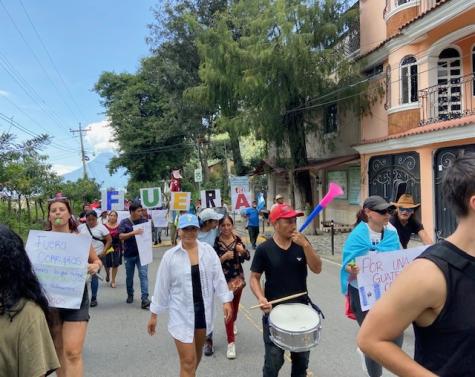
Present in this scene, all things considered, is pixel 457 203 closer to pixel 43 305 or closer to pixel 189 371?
pixel 43 305

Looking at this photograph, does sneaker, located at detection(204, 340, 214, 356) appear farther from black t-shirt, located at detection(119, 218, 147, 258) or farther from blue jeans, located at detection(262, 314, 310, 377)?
black t-shirt, located at detection(119, 218, 147, 258)

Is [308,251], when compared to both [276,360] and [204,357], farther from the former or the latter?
[204,357]

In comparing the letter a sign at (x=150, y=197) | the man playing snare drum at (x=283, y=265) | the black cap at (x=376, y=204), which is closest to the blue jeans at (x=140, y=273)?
the man playing snare drum at (x=283, y=265)

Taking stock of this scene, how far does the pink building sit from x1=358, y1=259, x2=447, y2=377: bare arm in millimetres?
12051

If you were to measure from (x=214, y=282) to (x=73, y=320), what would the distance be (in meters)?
1.25

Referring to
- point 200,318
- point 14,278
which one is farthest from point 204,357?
point 14,278

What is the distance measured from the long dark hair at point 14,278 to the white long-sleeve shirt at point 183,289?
1854 millimetres

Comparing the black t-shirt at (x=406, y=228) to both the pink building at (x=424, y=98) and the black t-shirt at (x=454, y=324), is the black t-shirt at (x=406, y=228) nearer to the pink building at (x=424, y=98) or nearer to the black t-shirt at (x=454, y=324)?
the black t-shirt at (x=454, y=324)

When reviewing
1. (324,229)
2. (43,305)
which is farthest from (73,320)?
(324,229)

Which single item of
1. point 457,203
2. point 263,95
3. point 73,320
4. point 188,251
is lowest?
point 73,320

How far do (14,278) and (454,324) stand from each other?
1892 mm

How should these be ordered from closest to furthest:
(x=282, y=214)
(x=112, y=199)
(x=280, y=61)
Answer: (x=282, y=214), (x=112, y=199), (x=280, y=61)

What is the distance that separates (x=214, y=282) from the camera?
4.31 metres

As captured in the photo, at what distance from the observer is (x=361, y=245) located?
4184 mm
